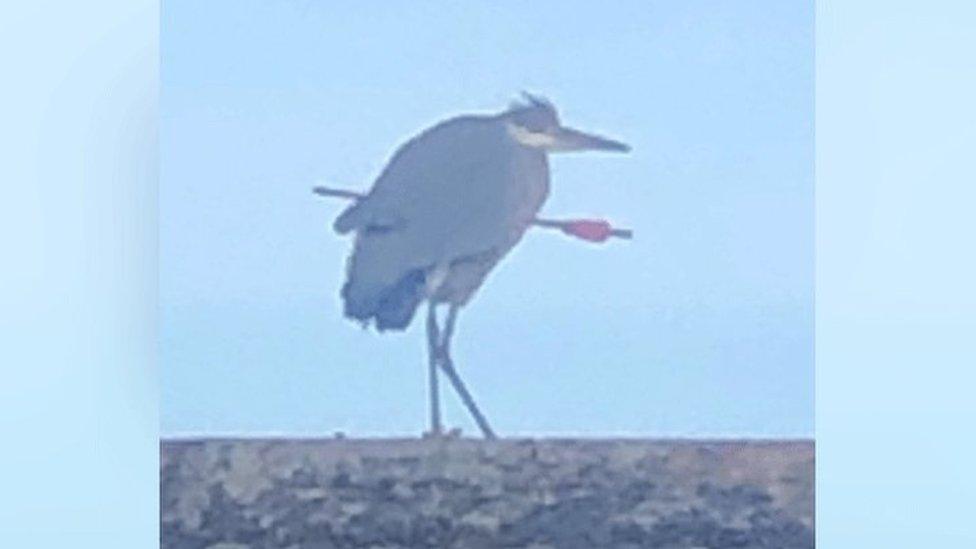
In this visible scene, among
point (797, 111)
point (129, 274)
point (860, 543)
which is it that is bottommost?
point (860, 543)

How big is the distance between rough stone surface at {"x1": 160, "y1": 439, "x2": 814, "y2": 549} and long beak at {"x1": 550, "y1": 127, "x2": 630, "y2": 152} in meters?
0.51

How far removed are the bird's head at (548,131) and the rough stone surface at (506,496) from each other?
51 cm

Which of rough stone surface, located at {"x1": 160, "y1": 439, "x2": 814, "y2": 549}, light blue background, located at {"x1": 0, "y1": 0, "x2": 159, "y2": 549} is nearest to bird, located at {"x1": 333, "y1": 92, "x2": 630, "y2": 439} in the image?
rough stone surface, located at {"x1": 160, "y1": 439, "x2": 814, "y2": 549}

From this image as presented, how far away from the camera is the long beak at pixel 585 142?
12.5 feet

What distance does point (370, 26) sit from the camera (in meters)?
3.80

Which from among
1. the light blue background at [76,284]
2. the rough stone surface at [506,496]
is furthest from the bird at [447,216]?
the light blue background at [76,284]

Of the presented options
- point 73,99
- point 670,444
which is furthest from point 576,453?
point 73,99

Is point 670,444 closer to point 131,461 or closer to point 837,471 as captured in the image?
point 837,471

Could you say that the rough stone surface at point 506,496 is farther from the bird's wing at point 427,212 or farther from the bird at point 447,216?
the bird's wing at point 427,212

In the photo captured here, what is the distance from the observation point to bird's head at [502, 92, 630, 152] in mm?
3805

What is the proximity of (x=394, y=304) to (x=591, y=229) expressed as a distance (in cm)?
37

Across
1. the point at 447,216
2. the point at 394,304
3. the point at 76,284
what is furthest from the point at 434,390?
the point at 76,284

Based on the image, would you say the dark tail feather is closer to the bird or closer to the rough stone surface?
the bird

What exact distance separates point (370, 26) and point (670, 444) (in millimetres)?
897
